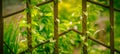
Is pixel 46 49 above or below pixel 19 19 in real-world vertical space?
below

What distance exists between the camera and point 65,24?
2701mm

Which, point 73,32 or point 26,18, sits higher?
point 26,18

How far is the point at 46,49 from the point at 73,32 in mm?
256

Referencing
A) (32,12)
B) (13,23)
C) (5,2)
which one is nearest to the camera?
(32,12)

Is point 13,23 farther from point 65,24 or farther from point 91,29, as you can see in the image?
point 91,29

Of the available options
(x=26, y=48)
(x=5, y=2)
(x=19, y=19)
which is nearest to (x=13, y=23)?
(x=19, y=19)

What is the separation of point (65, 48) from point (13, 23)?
448 millimetres

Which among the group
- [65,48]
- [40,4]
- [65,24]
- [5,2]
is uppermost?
[40,4]

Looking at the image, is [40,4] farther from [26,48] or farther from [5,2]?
[5,2]

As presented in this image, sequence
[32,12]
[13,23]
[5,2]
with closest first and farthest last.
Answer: [32,12], [13,23], [5,2]

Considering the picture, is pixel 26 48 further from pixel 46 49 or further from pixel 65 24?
pixel 65 24

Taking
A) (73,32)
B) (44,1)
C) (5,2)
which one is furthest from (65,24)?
(5,2)

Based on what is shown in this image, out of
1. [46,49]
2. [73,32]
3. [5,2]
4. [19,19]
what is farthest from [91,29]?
[5,2]

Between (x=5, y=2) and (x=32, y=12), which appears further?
(x=5, y=2)
